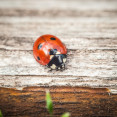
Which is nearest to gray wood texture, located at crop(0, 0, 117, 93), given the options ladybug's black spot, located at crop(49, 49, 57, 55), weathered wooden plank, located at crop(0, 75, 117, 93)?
weathered wooden plank, located at crop(0, 75, 117, 93)

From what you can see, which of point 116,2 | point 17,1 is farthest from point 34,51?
point 116,2

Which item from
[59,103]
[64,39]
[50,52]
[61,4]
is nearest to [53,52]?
[50,52]

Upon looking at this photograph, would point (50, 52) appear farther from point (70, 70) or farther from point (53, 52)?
point (70, 70)

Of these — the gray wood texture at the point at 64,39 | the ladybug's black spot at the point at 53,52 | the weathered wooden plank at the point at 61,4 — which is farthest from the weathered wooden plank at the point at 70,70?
the weathered wooden plank at the point at 61,4

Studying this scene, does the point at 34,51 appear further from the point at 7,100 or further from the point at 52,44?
the point at 7,100

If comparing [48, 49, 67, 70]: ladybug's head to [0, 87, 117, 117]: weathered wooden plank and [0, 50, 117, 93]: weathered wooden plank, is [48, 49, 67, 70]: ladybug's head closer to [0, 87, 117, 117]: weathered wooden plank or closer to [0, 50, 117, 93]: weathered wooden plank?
[0, 50, 117, 93]: weathered wooden plank

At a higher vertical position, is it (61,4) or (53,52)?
(61,4)
